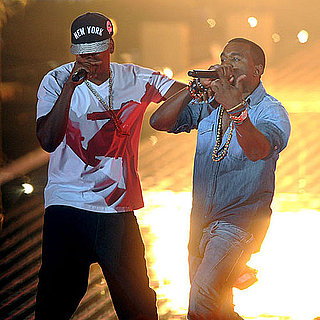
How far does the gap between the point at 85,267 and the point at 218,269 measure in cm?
62

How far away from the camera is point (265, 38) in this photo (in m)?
13.9

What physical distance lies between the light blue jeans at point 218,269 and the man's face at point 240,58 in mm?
734

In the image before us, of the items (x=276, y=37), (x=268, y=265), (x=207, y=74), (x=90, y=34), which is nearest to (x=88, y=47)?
(x=90, y=34)

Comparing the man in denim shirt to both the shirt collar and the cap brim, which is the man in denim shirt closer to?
the shirt collar

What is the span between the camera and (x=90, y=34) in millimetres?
3883

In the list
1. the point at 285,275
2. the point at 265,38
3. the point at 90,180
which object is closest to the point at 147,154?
the point at 265,38

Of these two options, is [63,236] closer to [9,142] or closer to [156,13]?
[9,142]

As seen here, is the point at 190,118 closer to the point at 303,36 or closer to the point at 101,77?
the point at 101,77

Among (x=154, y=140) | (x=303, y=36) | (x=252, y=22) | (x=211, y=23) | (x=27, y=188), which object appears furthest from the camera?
(x=154, y=140)

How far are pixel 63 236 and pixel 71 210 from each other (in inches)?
5.8

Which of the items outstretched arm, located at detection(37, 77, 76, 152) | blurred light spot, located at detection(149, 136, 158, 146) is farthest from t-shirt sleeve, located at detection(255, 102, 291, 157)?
blurred light spot, located at detection(149, 136, 158, 146)

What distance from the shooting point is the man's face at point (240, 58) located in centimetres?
389

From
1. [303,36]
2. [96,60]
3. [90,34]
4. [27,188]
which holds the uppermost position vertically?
[303,36]

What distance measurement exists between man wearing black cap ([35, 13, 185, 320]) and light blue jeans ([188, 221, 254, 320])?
0.24 metres
